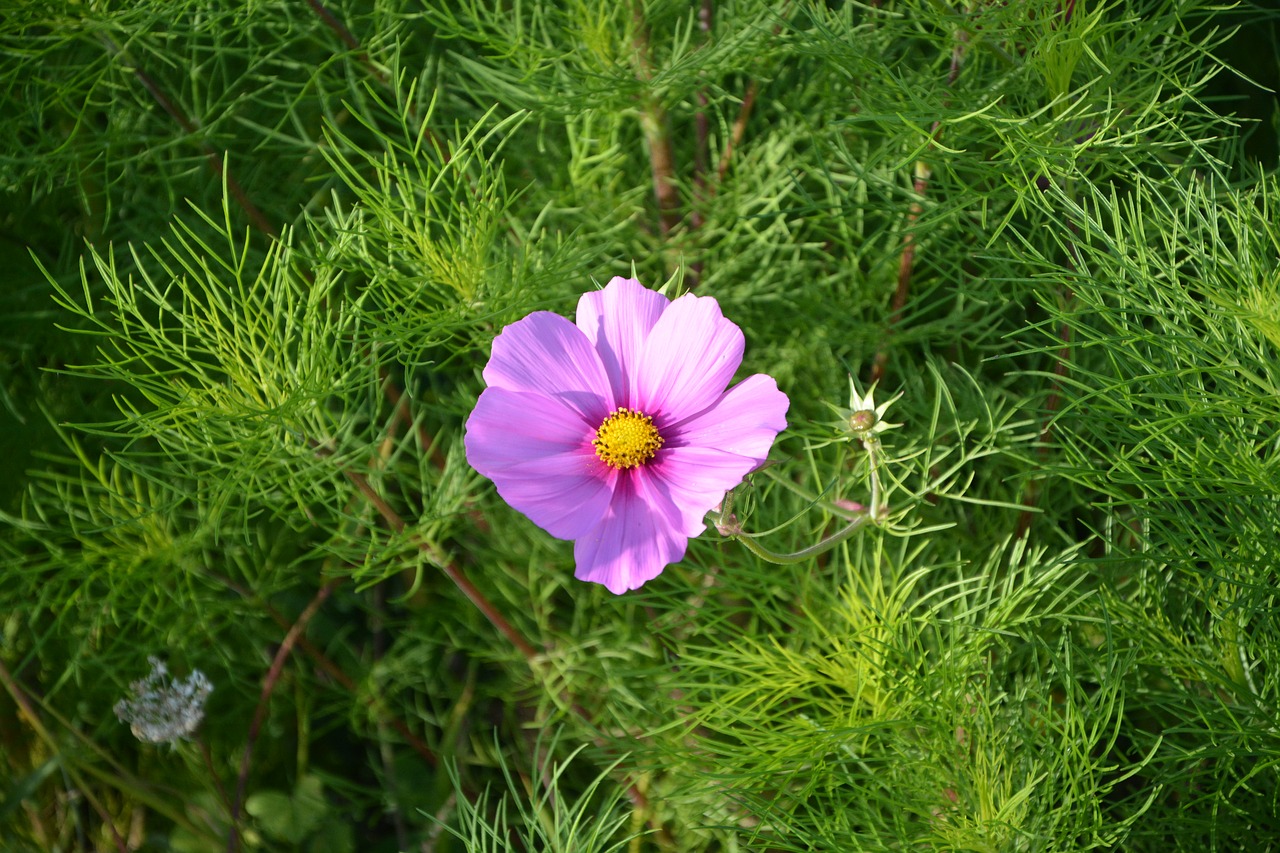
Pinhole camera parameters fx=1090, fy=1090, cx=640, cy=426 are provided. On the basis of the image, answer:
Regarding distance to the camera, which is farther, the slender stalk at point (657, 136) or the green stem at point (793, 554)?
the slender stalk at point (657, 136)

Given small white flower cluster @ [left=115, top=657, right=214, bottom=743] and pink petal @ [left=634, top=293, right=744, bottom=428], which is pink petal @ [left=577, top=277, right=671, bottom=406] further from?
small white flower cluster @ [left=115, top=657, right=214, bottom=743]

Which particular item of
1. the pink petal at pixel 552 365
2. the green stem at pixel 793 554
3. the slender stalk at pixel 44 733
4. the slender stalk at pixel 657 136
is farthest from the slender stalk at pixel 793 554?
the slender stalk at pixel 44 733

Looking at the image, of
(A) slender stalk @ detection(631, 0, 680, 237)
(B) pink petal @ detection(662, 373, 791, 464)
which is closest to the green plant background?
(A) slender stalk @ detection(631, 0, 680, 237)

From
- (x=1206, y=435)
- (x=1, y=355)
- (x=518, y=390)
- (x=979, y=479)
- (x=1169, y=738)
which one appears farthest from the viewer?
(x=1, y=355)

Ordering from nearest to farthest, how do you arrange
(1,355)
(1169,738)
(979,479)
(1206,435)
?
(1206,435), (1169,738), (979,479), (1,355)

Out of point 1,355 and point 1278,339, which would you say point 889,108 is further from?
point 1,355

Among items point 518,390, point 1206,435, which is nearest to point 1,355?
point 518,390

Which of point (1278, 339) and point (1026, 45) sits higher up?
point (1026, 45)

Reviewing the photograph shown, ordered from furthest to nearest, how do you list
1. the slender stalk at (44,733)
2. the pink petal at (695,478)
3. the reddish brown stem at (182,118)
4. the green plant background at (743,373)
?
1. the slender stalk at (44,733)
2. the reddish brown stem at (182,118)
3. the green plant background at (743,373)
4. the pink petal at (695,478)

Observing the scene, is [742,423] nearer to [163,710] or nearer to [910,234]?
[910,234]

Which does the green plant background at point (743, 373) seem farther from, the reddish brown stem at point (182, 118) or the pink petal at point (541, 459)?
the pink petal at point (541, 459)
